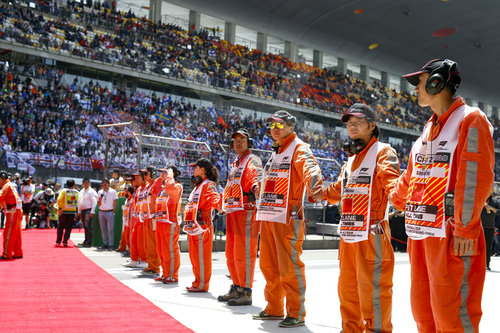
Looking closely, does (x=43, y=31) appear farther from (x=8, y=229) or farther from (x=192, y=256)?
(x=192, y=256)

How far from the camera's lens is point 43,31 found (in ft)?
82.1

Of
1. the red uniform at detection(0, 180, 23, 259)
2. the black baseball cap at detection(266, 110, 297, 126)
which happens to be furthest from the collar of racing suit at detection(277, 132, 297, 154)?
the red uniform at detection(0, 180, 23, 259)

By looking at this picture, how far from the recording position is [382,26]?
112ft

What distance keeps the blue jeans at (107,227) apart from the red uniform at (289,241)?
7889mm

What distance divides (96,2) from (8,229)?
2239cm

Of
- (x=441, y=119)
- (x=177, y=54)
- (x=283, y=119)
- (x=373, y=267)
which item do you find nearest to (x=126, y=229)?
(x=283, y=119)

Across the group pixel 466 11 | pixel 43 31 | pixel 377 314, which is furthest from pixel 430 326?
pixel 466 11

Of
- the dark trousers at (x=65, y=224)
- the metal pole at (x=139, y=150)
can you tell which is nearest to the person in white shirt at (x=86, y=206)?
the dark trousers at (x=65, y=224)

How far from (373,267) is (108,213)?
9316 millimetres

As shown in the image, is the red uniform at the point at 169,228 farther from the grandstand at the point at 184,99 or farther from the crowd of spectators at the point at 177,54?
the crowd of spectators at the point at 177,54

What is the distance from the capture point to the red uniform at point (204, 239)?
6270mm

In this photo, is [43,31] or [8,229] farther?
[43,31]

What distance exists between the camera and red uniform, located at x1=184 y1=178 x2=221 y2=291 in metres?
6.27

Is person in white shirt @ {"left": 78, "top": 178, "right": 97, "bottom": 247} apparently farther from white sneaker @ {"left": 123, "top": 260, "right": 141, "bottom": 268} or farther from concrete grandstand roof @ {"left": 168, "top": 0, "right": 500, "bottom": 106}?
concrete grandstand roof @ {"left": 168, "top": 0, "right": 500, "bottom": 106}
